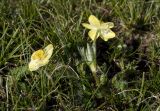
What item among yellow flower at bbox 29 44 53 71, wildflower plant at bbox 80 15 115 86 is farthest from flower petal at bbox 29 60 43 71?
wildflower plant at bbox 80 15 115 86

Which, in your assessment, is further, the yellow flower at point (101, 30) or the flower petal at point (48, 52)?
the yellow flower at point (101, 30)

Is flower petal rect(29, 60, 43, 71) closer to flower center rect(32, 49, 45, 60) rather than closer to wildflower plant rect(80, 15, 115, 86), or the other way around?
flower center rect(32, 49, 45, 60)

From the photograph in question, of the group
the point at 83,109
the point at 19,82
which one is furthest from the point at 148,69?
the point at 19,82

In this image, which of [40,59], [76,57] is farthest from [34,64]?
[76,57]

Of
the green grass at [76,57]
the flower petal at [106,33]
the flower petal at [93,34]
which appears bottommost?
the green grass at [76,57]

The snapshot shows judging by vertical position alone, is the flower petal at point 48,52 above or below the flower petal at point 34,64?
above

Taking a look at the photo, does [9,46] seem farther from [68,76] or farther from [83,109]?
[83,109]

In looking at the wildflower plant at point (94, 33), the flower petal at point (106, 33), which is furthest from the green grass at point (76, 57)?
the flower petal at point (106, 33)

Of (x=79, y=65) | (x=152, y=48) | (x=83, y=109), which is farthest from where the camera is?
(x=152, y=48)

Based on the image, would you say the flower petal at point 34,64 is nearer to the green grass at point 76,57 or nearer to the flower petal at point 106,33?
the green grass at point 76,57
